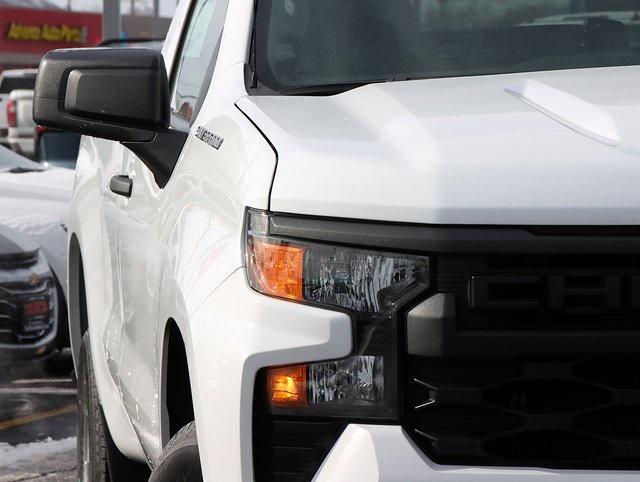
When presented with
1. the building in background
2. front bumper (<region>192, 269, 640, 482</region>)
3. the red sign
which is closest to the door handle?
front bumper (<region>192, 269, 640, 482</region>)

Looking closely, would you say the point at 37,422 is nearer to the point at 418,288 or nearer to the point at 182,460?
the point at 182,460

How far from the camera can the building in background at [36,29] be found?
59.2 m

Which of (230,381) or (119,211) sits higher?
(119,211)

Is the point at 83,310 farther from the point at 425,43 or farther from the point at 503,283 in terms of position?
the point at 503,283

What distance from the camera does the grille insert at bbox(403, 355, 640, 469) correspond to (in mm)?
2289

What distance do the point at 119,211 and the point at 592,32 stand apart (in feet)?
4.32

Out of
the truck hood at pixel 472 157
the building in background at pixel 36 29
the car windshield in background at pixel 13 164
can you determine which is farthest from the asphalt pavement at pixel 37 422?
the building in background at pixel 36 29

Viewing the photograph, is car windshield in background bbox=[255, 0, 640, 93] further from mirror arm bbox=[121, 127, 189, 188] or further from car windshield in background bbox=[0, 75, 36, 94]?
car windshield in background bbox=[0, 75, 36, 94]

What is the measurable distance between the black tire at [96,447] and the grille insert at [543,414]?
2.04 meters

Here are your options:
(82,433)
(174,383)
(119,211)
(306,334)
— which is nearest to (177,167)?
(174,383)

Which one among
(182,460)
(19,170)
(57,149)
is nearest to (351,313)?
(182,460)

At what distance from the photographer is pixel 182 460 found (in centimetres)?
279

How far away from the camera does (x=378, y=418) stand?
2.33 m

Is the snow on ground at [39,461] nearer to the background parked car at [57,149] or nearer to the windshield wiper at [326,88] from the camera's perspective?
the windshield wiper at [326,88]
